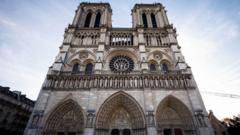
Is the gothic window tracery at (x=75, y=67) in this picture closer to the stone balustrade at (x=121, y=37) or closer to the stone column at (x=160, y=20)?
the stone balustrade at (x=121, y=37)

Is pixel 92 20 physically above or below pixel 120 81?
above

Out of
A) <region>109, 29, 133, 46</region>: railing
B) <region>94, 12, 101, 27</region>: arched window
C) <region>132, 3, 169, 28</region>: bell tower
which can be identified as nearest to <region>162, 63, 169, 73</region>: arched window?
<region>109, 29, 133, 46</region>: railing

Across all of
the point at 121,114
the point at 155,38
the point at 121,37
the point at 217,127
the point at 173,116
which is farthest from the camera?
the point at 121,37

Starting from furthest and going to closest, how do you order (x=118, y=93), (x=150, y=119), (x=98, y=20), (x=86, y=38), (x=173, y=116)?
(x=98, y=20), (x=86, y=38), (x=118, y=93), (x=173, y=116), (x=150, y=119)

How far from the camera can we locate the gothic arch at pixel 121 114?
38.2ft

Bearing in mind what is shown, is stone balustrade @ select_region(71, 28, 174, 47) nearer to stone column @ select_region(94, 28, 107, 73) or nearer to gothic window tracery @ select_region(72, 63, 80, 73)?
stone column @ select_region(94, 28, 107, 73)

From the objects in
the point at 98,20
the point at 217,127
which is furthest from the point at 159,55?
the point at 98,20

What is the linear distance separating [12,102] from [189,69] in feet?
73.2

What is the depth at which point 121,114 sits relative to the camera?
13141 mm

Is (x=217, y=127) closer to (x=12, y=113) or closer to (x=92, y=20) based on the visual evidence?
(x=92, y=20)

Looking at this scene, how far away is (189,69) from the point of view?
14695 mm

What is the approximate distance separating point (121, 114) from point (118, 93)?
2.20 m

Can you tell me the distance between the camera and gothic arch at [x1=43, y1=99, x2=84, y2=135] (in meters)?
11.7

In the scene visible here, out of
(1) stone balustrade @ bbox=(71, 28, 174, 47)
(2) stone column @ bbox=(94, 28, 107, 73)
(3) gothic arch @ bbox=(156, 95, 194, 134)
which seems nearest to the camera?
(3) gothic arch @ bbox=(156, 95, 194, 134)
